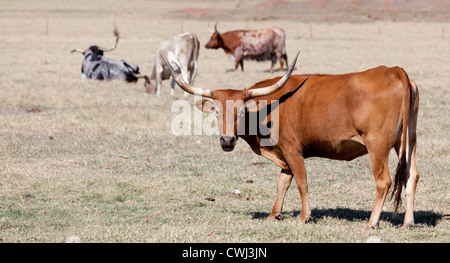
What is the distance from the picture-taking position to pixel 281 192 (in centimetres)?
708

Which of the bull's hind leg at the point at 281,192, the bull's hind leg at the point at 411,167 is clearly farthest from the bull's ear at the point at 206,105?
the bull's hind leg at the point at 411,167

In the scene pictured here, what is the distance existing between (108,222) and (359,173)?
400cm

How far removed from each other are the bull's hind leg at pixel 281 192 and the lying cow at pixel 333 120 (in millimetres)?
11

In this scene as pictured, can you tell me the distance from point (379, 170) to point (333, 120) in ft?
2.11

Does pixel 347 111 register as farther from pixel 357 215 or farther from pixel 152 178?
pixel 152 178

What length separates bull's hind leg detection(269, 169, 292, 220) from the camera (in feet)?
23.1

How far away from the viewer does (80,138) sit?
1139 centimetres

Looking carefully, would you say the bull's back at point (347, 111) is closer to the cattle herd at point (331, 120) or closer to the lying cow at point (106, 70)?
the cattle herd at point (331, 120)

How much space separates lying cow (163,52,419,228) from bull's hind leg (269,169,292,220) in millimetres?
11

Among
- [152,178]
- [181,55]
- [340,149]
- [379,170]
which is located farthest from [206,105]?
[181,55]

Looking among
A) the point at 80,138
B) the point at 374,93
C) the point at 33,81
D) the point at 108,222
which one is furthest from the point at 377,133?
the point at 33,81

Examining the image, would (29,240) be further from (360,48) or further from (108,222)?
(360,48)

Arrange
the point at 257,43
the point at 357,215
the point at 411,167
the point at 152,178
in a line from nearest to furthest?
the point at 411,167 → the point at 357,215 → the point at 152,178 → the point at 257,43
